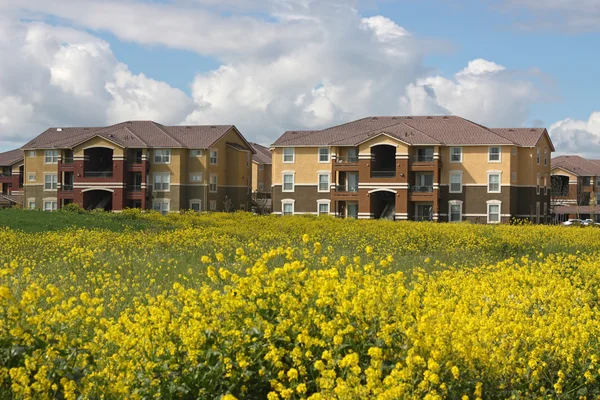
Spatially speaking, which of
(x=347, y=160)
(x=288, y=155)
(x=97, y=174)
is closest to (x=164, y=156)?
(x=97, y=174)

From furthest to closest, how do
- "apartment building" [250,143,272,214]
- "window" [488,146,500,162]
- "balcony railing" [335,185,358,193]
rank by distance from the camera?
1. "apartment building" [250,143,272,214]
2. "balcony railing" [335,185,358,193]
3. "window" [488,146,500,162]

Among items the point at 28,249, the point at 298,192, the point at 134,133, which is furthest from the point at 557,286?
the point at 134,133

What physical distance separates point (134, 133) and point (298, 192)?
15670 millimetres

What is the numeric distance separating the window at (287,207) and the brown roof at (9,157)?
3816 cm

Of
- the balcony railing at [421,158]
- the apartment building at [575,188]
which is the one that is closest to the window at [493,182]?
the balcony railing at [421,158]

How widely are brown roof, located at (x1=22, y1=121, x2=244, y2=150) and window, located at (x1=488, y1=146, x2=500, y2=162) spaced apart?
903 inches

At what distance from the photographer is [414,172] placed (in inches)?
2223

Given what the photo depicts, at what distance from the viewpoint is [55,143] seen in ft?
216

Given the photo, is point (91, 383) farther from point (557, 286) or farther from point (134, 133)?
point (134, 133)

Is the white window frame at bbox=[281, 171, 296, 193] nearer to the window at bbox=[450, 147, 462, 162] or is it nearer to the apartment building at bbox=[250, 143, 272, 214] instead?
the window at bbox=[450, 147, 462, 162]

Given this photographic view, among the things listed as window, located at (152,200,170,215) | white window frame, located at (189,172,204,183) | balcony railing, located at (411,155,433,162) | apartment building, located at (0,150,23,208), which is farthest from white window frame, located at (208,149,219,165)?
apartment building, located at (0,150,23,208)

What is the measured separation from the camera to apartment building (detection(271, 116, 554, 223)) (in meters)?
55.4

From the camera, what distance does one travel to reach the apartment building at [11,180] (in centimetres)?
7788

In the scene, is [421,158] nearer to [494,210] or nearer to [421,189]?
[421,189]
